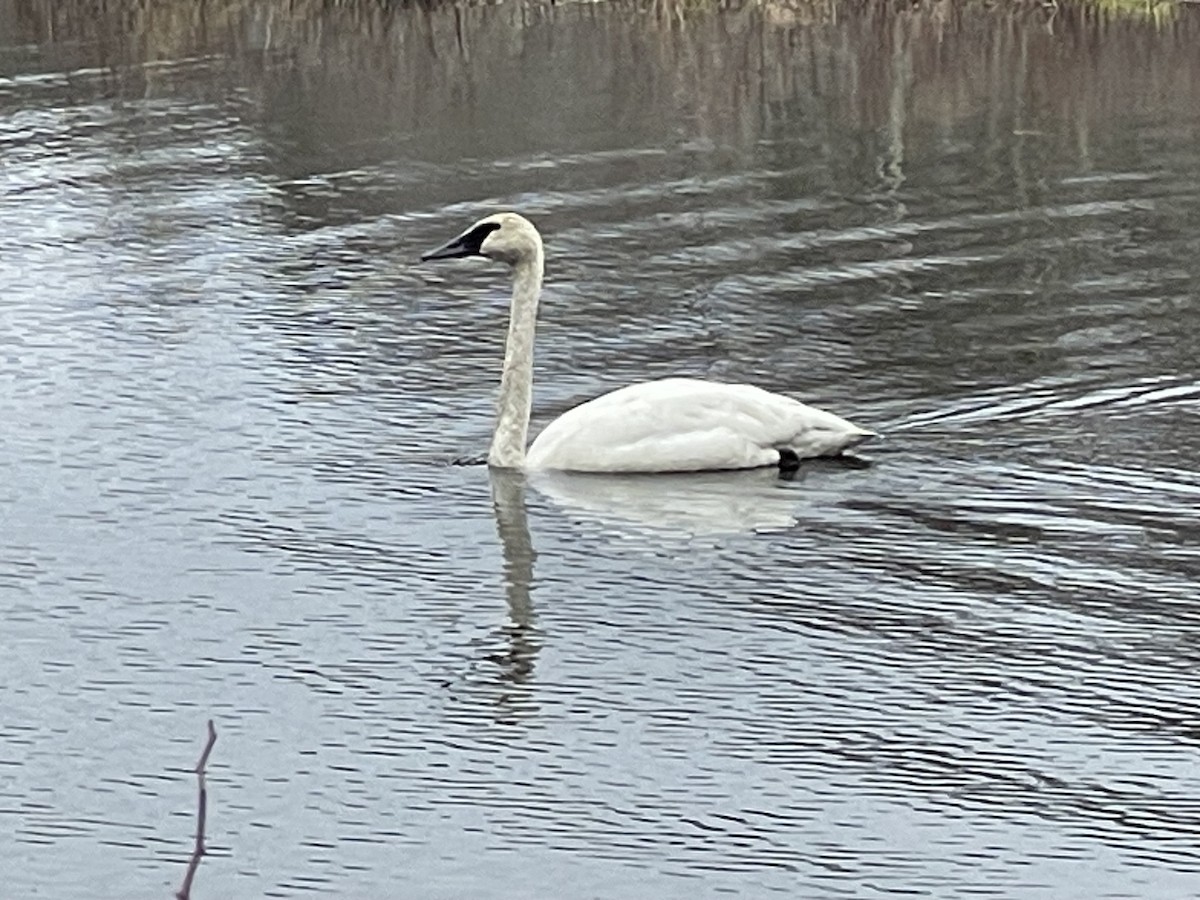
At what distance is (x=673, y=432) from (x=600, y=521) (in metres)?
0.53

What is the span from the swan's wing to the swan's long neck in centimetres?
10

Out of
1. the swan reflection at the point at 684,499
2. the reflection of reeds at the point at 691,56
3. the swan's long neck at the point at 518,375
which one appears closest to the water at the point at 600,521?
the swan reflection at the point at 684,499

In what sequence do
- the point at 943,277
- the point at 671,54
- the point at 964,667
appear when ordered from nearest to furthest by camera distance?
the point at 964,667, the point at 943,277, the point at 671,54

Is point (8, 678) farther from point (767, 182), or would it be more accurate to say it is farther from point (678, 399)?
point (767, 182)

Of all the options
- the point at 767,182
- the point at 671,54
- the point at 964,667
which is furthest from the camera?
the point at 671,54

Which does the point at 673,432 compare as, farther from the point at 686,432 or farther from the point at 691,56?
the point at 691,56

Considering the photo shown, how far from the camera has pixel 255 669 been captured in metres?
7.28

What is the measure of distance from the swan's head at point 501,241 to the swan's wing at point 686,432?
720 millimetres

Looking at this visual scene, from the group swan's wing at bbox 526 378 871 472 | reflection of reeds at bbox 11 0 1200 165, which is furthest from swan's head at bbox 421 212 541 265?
reflection of reeds at bbox 11 0 1200 165

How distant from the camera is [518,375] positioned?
957cm

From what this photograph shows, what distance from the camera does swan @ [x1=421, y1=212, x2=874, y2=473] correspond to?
920 centimetres

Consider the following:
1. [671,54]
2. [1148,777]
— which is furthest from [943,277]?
[671,54]

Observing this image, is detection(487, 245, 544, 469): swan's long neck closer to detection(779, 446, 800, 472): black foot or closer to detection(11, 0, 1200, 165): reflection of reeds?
detection(779, 446, 800, 472): black foot

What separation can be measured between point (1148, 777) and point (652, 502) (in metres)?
2.80
